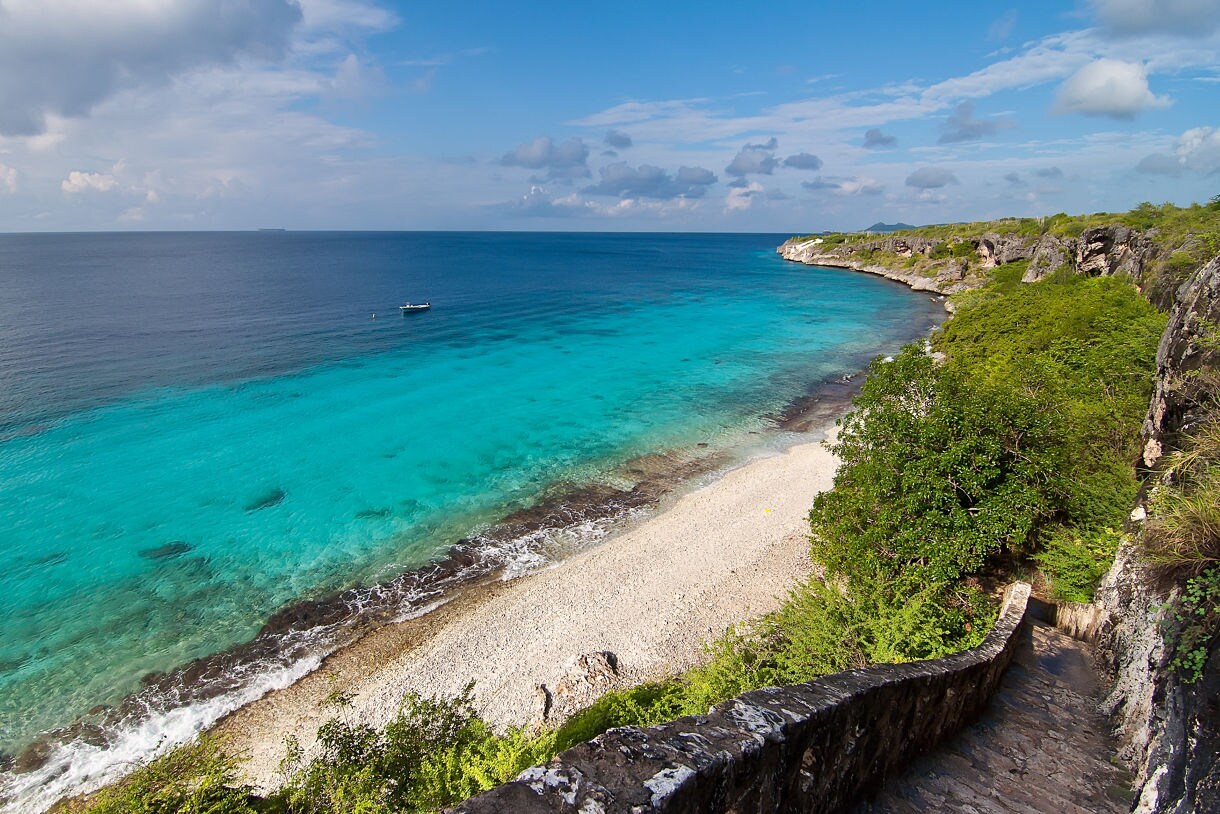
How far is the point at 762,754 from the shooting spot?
4.58 m

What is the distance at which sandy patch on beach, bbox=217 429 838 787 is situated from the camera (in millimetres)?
15438

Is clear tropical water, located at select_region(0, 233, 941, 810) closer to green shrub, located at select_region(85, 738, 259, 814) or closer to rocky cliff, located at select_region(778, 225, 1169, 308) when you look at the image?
green shrub, located at select_region(85, 738, 259, 814)

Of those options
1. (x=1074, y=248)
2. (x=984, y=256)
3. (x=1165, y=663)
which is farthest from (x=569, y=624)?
(x=984, y=256)

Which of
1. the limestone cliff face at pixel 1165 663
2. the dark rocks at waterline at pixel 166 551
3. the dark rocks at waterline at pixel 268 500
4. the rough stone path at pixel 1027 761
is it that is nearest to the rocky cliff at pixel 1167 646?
the limestone cliff face at pixel 1165 663

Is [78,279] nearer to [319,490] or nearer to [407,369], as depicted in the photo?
[407,369]

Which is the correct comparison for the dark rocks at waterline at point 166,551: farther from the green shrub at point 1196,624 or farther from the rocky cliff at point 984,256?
the rocky cliff at point 984,256

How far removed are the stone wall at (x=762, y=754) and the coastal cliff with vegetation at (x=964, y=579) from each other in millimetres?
142

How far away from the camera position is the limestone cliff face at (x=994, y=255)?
4256 cm

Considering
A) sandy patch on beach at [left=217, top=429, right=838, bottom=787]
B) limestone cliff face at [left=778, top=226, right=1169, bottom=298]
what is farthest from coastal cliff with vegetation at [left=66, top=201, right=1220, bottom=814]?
limestone cliff face at [left=778, top=226, right=1169, bottom=298]

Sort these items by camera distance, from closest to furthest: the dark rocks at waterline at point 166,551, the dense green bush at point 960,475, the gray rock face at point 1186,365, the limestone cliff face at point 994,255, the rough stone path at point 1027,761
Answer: the rough stone path at point 1027,761
the gray rock face at point 1186,365
the dense green bush at point 960,475
the dark rocks at waterline at point 166,551
the limestone cliff face at point 994,255

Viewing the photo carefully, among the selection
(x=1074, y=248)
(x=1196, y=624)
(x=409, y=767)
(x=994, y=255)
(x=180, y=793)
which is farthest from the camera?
(x=994, y=255)

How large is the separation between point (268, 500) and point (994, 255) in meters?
95.0

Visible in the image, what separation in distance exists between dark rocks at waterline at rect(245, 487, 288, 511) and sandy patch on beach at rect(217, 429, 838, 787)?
1176cm

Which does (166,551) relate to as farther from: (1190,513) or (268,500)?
(1190,513)
